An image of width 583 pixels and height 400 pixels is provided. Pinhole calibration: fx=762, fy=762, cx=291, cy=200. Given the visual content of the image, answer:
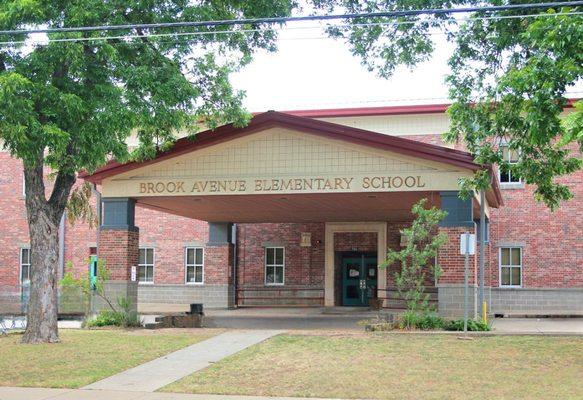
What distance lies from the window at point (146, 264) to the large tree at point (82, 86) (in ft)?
53.7

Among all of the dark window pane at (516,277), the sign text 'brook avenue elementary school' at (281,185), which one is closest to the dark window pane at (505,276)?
the dark window pane at (516,277)

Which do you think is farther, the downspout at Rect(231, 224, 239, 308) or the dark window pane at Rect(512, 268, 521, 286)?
the downspout at Rect(231, 224, 239, 308)

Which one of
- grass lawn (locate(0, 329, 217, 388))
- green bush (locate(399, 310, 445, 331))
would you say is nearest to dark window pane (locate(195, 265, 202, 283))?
grass lawn (locate(0, 329, 217, 388))

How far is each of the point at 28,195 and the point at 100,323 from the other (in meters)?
5.01

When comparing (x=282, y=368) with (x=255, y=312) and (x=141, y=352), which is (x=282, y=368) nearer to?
(x=141, y=352)

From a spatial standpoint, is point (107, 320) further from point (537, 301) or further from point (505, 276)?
point (537, 301)

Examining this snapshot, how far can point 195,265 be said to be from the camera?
35.4m

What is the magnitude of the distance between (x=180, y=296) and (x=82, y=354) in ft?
61.6

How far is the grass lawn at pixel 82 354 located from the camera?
45.6 feet

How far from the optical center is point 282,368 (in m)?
14.5

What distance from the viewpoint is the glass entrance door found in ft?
110

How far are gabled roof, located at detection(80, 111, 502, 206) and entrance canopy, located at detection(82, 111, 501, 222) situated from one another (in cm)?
3

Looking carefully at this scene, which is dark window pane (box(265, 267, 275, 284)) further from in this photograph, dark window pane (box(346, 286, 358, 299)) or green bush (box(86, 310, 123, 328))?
green bush (box(86, 310, 123, 328))

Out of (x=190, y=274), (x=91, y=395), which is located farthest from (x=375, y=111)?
(x=91, y=395)
